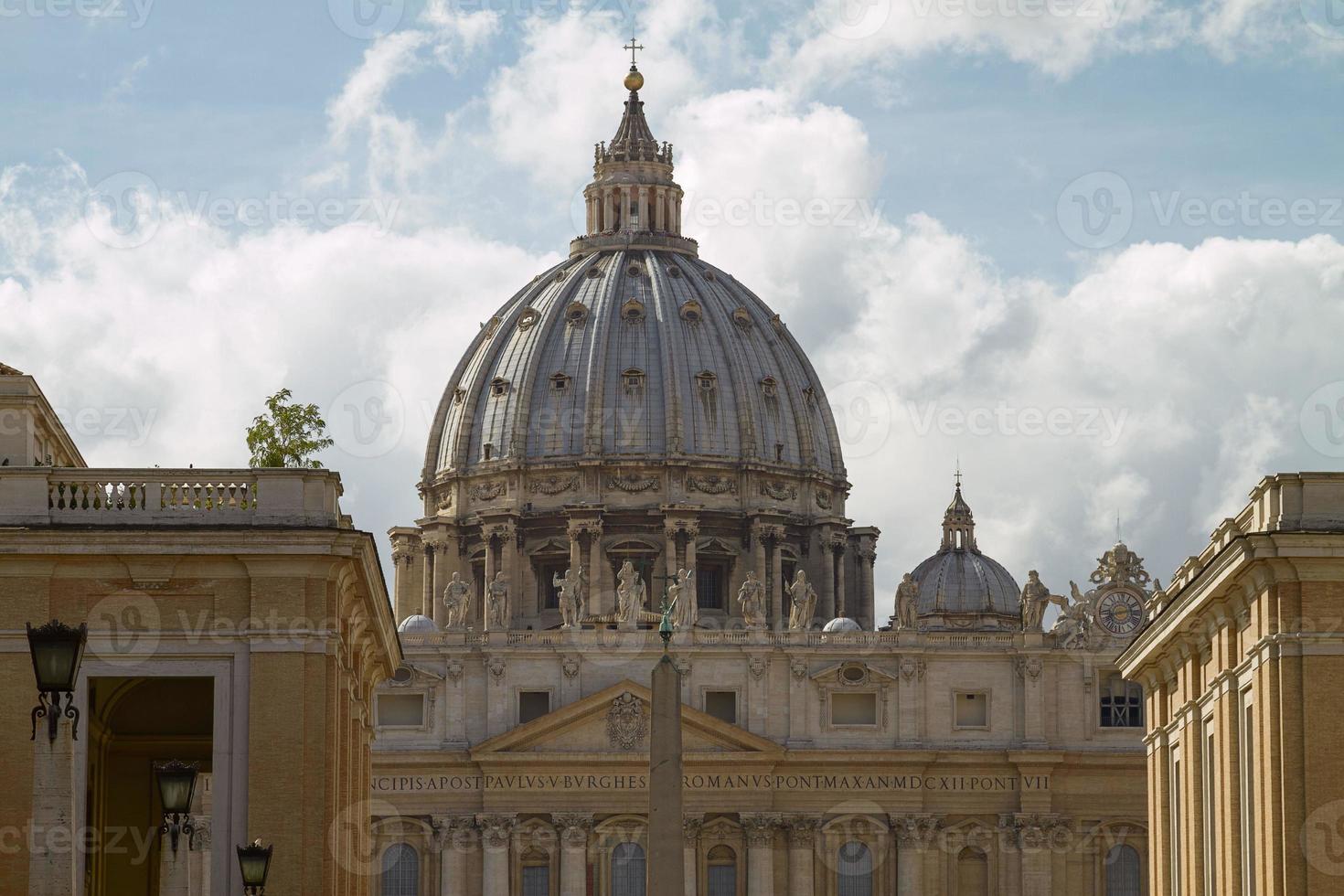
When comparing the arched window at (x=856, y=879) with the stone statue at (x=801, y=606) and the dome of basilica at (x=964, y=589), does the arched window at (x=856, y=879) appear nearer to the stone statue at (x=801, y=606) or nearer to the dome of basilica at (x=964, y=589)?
the stone statue at (x=801, y=606)

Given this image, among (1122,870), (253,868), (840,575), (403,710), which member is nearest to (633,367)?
(840,575)

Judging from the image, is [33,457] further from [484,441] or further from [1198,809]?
[484,441]

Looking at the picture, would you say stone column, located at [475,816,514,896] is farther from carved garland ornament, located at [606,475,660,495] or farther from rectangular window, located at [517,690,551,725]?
carved garland ornament, located at [606,475,660,495]

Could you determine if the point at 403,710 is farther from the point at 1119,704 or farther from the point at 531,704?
the point at 1119,704

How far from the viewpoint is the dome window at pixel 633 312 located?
16162cm

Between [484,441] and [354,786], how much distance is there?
99.0 metres

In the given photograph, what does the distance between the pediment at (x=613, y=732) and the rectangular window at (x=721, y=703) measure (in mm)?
1330

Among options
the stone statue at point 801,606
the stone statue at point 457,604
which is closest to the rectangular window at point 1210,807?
the stone statue at point 801,606

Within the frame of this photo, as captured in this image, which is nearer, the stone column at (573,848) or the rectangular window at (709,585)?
the stone column at (573,848)

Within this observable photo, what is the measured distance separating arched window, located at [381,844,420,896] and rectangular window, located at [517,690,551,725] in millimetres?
6284

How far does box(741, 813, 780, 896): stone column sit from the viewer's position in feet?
407

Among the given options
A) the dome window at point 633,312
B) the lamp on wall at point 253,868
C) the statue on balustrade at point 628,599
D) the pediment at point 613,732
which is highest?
the dome window at point 633,312

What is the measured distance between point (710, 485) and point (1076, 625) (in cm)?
3347

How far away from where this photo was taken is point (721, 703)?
125188 millimetres
